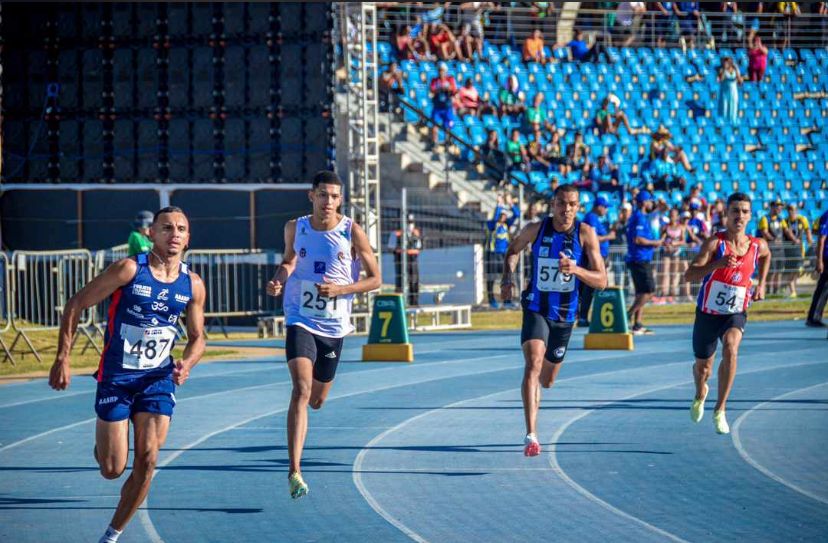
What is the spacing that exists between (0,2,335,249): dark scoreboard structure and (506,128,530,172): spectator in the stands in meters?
9.18

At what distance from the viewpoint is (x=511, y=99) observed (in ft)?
109

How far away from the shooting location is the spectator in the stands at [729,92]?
35800 mm

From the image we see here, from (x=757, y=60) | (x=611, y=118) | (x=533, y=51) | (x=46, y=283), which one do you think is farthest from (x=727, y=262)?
(x=757, y=60)

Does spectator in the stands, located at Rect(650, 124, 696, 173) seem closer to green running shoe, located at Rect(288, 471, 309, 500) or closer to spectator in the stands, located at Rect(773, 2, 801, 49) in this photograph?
spectator in the stands, located at Rect(773, 2, 801, 49)

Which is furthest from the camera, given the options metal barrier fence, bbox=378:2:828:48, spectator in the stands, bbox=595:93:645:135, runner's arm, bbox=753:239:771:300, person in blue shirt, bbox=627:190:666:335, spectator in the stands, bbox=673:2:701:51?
spectator in the stands, bbox=673:2:701:51

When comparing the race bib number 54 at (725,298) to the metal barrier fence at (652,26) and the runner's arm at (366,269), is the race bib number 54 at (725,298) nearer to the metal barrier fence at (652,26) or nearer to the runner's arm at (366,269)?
the runner's arm at (366,269)

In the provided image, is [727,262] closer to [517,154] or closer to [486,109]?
[517,154]

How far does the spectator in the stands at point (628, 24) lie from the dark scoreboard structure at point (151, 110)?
15.9 meters

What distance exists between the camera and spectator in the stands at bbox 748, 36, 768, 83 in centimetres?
3722

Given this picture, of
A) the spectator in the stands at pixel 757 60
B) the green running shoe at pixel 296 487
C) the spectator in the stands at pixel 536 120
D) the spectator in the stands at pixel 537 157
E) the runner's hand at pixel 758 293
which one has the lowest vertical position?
the green running shoe at pixel 296 487

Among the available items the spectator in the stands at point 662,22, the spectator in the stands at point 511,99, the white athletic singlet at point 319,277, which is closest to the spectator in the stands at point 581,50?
the spectator in the stands at point 662,22

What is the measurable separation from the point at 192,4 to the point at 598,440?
14.6m

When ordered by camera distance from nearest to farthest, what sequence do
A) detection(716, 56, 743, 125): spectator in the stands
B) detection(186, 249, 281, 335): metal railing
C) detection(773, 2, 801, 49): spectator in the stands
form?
1. detection(186, 249, 281, 335): metal railing
2. detection(716, 56, 743, 125): spectator in the stands
3. detection(773, 2, 801, 49): spectator in the stands

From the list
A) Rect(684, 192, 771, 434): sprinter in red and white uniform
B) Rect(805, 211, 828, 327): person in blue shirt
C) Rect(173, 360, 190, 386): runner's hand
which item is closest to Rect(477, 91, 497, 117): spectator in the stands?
Rect(805, 211, 828, 327): person in blue shirt
